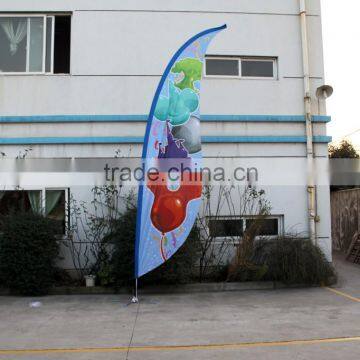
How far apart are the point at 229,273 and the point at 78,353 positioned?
4681 millimetres

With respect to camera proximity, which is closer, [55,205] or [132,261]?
[132,261]

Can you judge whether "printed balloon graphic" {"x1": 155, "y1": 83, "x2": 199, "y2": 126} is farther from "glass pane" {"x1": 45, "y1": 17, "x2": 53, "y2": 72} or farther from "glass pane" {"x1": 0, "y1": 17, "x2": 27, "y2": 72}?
"glass pane" {"x1": 0, "y1": 17, "x2": 27, "y2": 72}

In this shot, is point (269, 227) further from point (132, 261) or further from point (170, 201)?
point (132, 261)

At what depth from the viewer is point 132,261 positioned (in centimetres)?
895

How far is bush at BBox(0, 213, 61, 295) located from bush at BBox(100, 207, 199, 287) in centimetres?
112

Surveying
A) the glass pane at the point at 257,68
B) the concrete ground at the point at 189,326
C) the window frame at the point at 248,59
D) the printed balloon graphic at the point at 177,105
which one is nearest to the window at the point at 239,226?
the concrete ground at the point at 189,326

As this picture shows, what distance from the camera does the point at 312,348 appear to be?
5.67m

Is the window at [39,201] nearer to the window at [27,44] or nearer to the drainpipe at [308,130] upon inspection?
the window at [27,44]

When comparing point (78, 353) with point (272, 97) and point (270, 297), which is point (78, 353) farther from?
point (272, 97)

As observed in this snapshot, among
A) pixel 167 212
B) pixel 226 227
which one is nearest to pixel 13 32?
pixel 167 212

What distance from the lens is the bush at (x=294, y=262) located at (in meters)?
9.44

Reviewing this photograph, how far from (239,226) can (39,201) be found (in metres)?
4.41

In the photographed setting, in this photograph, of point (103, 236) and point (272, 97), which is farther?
point (272, 97)

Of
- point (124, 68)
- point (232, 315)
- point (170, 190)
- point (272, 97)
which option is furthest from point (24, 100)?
point (232, 315)
